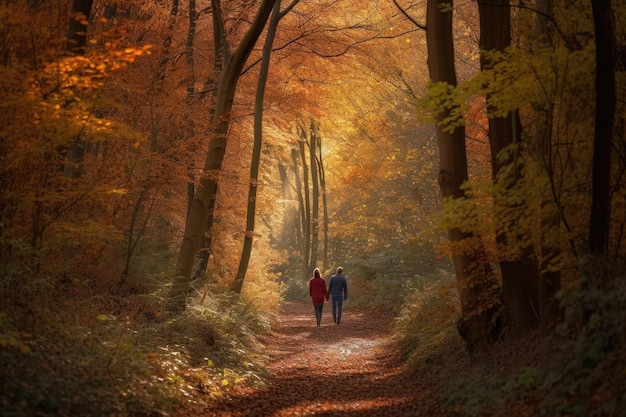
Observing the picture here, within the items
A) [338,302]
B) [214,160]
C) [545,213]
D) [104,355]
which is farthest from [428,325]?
[338,302]

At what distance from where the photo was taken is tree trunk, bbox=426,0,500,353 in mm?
8781

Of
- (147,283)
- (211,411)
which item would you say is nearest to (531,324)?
(211,411)

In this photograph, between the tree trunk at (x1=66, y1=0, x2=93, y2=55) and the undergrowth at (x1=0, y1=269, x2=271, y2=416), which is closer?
the undergrowth at (x1=0, y1=269, x2=271, y2=416)

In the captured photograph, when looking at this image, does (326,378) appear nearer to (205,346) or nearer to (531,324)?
(205,346)

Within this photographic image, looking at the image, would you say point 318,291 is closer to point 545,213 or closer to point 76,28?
point 76,28

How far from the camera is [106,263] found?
12.0 m

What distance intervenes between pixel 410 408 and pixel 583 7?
5477 mm

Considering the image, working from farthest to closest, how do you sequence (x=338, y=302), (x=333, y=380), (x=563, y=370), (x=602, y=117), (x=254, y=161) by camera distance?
1. (x=338, y=302)
2. (x=254, y=161)
3. (x=333, y=380)
4. (x=602, y=117)
5. (x=563, y=370)

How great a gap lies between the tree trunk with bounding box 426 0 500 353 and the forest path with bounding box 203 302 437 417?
3.72 feet

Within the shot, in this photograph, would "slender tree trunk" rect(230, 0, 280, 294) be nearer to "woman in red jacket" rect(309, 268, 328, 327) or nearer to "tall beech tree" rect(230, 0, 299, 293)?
"tall beech tree" rect(230, 0, 299, 293)

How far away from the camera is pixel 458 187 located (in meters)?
8.93

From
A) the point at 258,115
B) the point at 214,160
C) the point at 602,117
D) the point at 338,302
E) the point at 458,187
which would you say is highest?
the point at 258,115

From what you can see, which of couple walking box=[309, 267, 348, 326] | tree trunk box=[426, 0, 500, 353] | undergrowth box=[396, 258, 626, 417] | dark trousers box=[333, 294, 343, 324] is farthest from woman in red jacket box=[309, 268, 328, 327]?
undergrowth box=[396, 258, 626, 417]

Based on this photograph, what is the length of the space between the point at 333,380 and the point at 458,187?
3833mm
